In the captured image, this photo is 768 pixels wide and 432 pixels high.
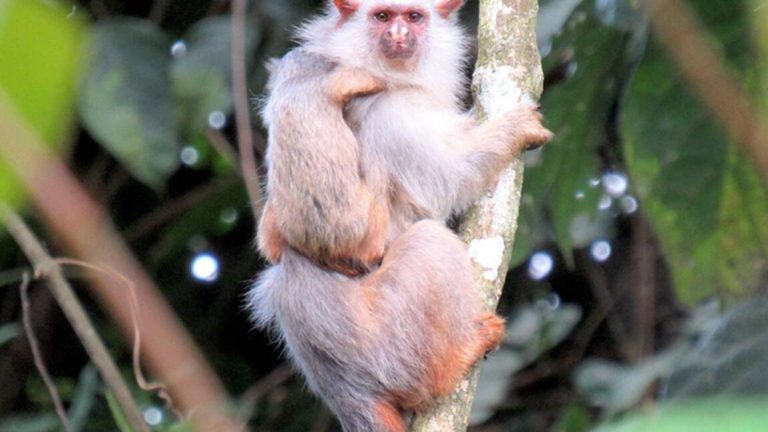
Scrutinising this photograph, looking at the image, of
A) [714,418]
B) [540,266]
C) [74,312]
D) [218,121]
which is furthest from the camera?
[540,266]

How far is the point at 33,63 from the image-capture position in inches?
26.9

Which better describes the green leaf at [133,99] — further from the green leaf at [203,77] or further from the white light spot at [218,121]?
the white light spot at [218,121]

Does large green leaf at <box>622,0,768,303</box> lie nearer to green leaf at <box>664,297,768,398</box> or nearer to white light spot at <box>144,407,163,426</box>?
green leaf at <box>664,297,768,398</box>

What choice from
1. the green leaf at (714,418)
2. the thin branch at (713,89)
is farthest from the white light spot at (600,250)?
the green leaf at (714,418)

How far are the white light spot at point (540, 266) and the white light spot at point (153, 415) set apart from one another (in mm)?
2836

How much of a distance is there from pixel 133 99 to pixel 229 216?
1.81 meters

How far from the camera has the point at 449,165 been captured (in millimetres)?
4445

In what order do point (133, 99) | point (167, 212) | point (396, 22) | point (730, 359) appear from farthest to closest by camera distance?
point (167, 212)
point (133, 99)
point (396, 22)
point (730, 359)

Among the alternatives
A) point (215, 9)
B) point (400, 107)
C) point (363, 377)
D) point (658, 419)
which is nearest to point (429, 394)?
point (363, 377)

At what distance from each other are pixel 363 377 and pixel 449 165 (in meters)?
0.99

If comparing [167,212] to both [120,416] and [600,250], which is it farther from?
[600,250]

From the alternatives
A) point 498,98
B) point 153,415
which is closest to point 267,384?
point 153,415

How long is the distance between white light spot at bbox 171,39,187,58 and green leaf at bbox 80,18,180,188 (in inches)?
5.2

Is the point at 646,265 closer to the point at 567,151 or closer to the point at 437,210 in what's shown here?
the point at 567,151
